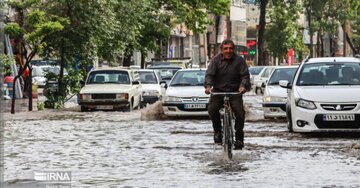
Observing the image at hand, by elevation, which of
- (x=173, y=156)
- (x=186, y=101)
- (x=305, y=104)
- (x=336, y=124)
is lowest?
(x=173, y=156)

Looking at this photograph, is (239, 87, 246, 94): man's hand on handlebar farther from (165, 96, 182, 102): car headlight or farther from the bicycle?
(165, 96, 182, 102): car headlight

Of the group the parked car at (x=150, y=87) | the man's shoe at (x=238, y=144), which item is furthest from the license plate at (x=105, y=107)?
the man's shoe at (x=238, y=144)

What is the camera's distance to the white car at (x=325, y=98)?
20.8 meters

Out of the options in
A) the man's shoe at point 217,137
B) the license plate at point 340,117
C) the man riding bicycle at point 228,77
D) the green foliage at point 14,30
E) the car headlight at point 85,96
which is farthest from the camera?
the car headlight at point 85,96

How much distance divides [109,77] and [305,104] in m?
16.4

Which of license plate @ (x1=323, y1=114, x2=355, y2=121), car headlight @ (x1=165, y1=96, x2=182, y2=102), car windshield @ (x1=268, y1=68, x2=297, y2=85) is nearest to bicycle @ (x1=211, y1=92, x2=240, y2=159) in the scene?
license plate @ (x1=323, y1=114, x2=355, y2=121)

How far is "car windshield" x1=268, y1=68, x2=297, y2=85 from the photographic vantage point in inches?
1173

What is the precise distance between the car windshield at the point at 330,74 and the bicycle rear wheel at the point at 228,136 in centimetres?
597

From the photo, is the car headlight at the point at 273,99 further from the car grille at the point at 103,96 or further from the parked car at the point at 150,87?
the parked car at the point at 150,87

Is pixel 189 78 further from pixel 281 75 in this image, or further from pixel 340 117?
pixel 340 117

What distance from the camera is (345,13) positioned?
9650cm

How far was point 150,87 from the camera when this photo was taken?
4159cm

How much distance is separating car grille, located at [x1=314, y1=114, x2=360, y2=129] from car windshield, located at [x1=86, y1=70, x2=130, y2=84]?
53.5 feet

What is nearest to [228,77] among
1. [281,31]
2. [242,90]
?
[242,90]
